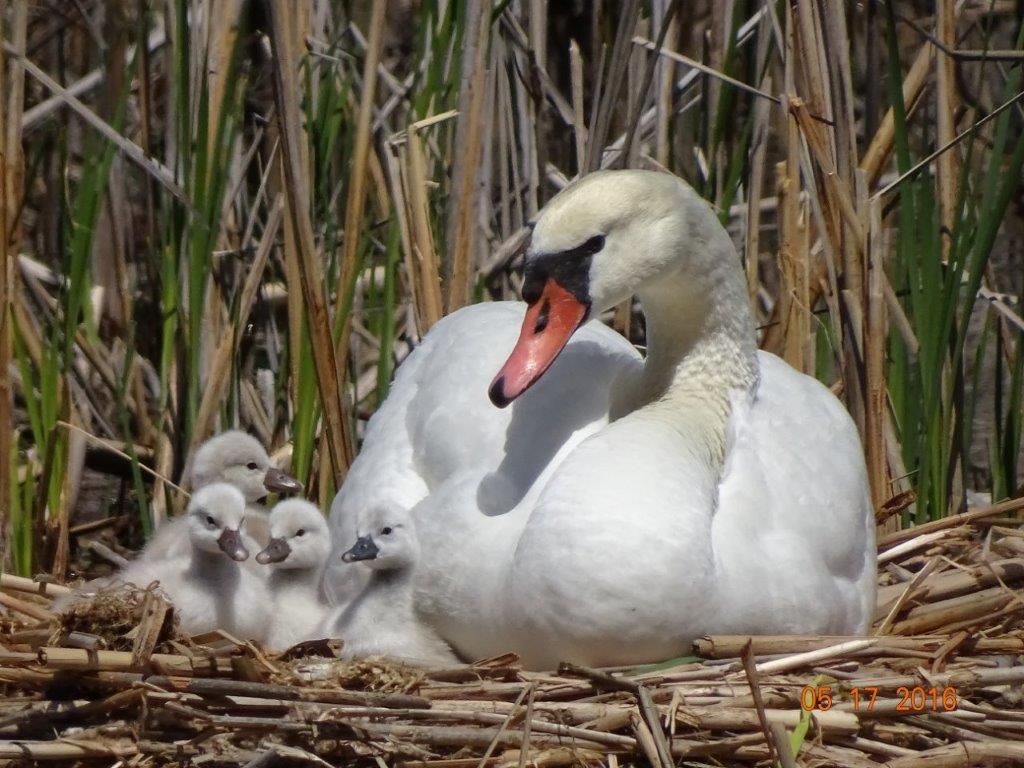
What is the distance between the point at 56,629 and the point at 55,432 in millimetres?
950

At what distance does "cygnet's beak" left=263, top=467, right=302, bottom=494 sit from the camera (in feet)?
14.3

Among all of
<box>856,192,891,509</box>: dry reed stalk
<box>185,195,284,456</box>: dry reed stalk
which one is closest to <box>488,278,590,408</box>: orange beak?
<box>856,192,891,509</box>: dry reed stalk

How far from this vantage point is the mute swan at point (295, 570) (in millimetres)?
4090

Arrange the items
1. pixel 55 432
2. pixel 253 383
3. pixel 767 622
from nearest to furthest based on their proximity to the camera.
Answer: pixel 767 622
pixel 55 432
pixel 253 383

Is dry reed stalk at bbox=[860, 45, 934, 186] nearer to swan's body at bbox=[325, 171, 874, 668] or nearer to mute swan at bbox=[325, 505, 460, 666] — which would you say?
swan's body at bbox=[325, 171, 874, 668]

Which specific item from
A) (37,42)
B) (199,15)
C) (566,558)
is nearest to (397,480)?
(566,558)

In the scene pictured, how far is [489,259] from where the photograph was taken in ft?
16.1

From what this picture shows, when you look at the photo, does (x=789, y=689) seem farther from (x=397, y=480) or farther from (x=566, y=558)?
(x=397, y=480)

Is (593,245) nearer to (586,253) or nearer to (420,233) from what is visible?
(586,253)

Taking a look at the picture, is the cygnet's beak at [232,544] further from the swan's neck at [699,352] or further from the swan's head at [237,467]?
the swan's neck at [699,352]

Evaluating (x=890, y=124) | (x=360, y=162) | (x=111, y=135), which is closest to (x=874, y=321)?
(x=890, y=124)

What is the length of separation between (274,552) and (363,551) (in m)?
0.37
